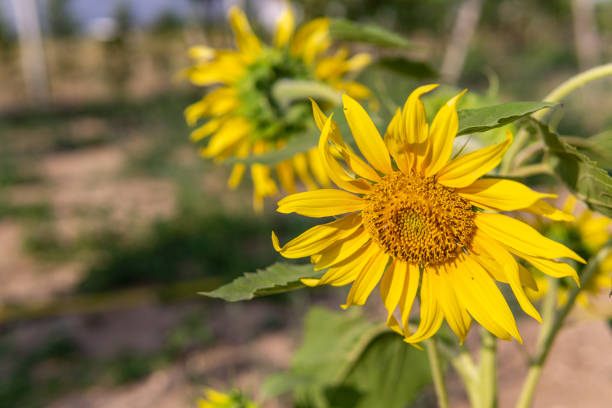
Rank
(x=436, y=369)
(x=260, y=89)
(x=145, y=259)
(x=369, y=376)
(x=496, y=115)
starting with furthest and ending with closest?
1. (x=145, y=259)
2. (x=260, y=89)
3. (x=369, y=376)
4. (x=436, y=369)
5. (x=496, y=115)

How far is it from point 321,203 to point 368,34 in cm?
22

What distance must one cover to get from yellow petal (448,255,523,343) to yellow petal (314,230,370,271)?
62 mm

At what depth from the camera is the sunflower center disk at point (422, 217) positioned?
0.33 metres

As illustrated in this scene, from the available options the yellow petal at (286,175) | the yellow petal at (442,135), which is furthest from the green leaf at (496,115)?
the yellow petal at (286,175)

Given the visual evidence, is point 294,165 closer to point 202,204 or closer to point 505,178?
point 505,178

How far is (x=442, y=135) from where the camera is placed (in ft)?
0.99

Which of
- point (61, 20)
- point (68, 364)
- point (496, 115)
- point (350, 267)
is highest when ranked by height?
point (61, 20)

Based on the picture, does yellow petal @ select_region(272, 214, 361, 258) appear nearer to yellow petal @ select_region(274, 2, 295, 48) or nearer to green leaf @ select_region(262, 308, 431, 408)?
green leaf @ select_region(262, 308, 431, 408)

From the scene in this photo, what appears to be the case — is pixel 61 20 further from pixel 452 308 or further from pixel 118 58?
pixel 452 308

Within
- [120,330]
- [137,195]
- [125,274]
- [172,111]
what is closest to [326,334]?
[120,330]

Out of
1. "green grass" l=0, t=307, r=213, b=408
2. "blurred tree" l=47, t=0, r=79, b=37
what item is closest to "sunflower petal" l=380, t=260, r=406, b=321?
"green grass" l=0, t=307, r=213, b=408

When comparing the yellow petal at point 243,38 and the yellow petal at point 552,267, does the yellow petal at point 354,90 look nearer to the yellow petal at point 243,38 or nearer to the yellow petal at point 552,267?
the yellow petal at point 243,38

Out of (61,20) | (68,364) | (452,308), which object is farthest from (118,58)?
(452,308)

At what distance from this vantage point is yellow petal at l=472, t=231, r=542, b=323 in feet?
0.98
